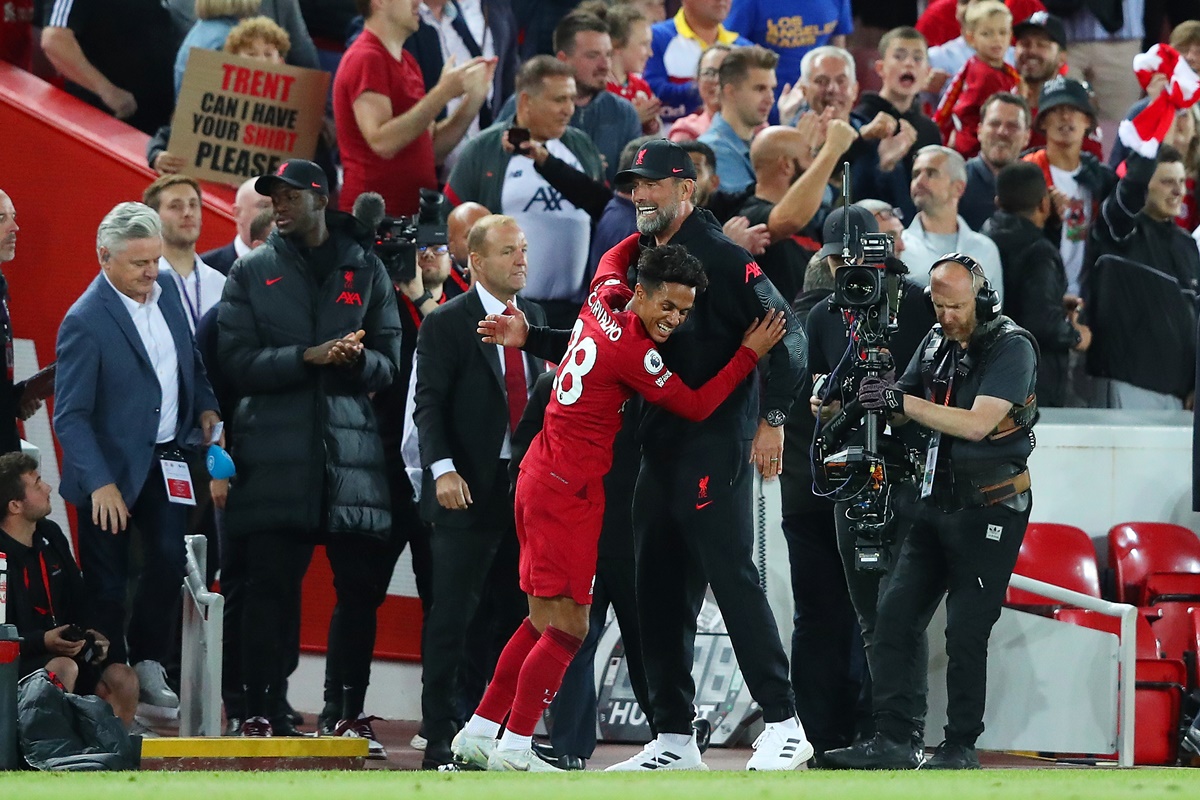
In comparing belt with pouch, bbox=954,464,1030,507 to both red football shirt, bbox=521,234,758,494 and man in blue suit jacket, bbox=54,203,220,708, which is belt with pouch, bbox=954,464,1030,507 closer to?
red football shirt, bbox=521,234,758,494

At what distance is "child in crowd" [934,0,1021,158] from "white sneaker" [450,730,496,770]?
231 inches

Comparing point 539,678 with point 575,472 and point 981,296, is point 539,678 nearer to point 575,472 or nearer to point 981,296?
point 575,472

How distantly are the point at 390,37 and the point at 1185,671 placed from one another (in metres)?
4.89

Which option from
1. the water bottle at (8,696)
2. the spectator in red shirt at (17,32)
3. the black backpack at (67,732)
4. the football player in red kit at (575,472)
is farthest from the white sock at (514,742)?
the spectator in red shirt at (17,32)

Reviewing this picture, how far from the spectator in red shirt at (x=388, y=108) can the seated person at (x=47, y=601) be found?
267 centimetres

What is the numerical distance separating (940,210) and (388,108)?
9.12 feet

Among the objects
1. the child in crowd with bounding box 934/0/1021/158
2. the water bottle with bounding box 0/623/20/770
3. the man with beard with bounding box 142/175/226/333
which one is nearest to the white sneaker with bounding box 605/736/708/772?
the water bottle with bounding box 0/623/20/770

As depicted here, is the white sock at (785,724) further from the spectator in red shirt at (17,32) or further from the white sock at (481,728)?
the spectator in red shirt at (17,32)

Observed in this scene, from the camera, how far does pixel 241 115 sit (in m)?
9.31

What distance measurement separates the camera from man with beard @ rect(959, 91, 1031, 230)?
980 cm

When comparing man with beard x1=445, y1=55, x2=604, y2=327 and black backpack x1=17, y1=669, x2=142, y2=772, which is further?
man with beard x1=445, y1=55, x2=604, y2=327

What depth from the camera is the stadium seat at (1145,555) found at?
859 cm

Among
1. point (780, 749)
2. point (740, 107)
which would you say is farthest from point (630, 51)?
point (780, 749)

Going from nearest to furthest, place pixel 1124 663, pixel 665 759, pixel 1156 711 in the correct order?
pixel 665 759 < pixel 1124 663 < pixel 1156 711
